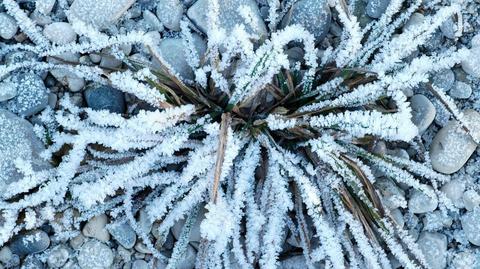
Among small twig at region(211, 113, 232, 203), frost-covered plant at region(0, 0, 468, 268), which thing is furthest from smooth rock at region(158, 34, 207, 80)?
small twig at region(211, 113, 232, 203)

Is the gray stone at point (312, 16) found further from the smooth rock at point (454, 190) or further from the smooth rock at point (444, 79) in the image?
the smooth rock at point (454, 190)

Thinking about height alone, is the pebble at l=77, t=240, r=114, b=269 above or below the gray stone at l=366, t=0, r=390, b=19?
below

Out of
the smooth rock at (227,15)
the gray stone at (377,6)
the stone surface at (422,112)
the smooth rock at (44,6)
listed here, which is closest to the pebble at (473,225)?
the stone surface at (422,112)

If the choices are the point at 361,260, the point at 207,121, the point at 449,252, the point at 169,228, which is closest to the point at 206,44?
the point at 207,121

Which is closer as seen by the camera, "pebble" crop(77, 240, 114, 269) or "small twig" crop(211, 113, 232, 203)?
"small twig" crop(211, 113, 232, 203)

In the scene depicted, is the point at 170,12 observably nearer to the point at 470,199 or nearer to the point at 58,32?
the point at 58,32

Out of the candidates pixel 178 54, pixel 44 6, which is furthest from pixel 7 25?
pixel 178 54

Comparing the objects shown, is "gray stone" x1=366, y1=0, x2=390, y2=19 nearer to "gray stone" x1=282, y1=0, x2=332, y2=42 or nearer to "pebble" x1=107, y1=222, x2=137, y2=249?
"gray stone" x1=282, y1=0, x2=332, y2=42
